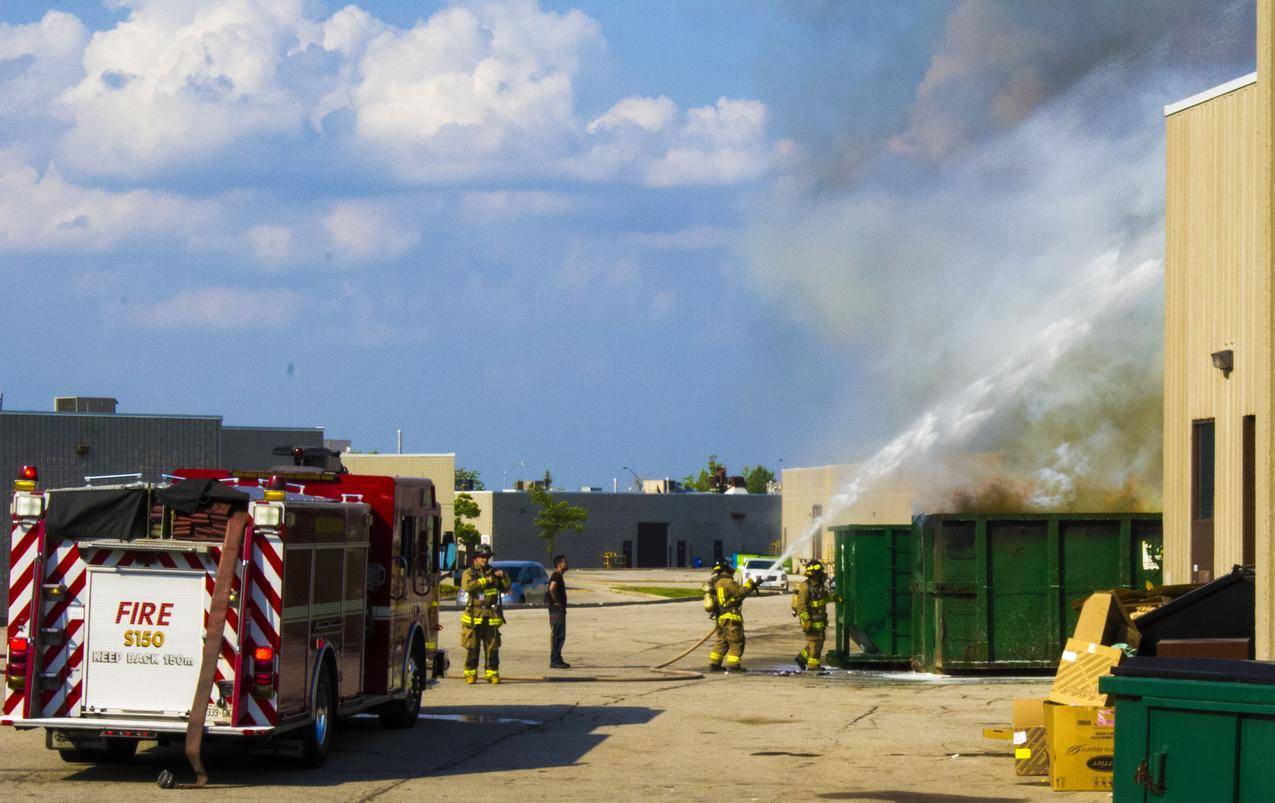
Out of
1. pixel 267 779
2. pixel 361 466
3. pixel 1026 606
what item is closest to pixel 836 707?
pixel 1026 606

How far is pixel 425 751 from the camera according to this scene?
581 inches

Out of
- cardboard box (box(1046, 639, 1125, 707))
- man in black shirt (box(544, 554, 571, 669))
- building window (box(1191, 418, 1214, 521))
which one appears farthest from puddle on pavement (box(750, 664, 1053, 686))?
cardboard box (box(1046, 639, 1125, 707))

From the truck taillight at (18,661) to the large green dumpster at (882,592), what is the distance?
13148 mm

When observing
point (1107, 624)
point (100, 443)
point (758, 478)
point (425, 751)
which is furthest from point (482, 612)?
point (758, 478)

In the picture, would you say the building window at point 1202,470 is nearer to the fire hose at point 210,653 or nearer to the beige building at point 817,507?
the fire hose at point 210,653

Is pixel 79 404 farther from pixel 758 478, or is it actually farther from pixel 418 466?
pixel 758 478

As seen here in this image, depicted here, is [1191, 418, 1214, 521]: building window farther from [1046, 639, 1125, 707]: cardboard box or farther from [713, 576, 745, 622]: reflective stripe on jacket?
[1046, 639, 1125, 707]: cardboard box

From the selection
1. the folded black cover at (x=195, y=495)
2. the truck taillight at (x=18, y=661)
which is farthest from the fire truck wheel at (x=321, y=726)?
the truck taillight at (x=18, y=661)

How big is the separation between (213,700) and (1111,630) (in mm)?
7795

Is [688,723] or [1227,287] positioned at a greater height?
[1227,287]

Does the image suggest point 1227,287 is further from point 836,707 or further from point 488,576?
point 488,576

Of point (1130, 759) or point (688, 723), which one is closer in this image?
point (1130, 759)

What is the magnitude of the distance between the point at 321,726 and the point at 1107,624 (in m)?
6.95

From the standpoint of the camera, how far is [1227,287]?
19.4m
